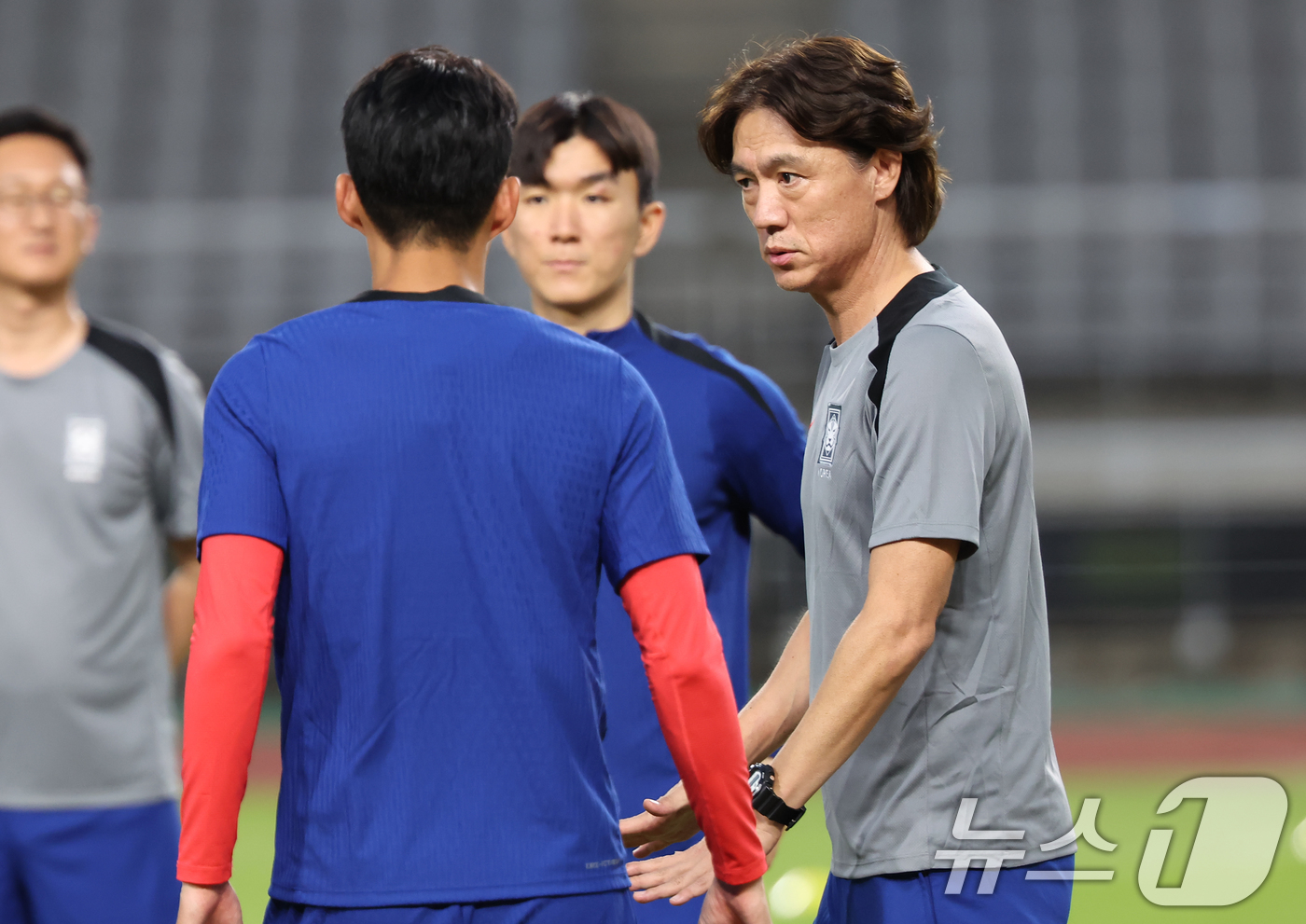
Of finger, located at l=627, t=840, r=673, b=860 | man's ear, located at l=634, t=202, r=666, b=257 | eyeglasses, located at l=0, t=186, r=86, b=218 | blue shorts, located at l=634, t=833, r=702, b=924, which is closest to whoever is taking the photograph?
finger, located at l=627, t=840, r=673, b=860

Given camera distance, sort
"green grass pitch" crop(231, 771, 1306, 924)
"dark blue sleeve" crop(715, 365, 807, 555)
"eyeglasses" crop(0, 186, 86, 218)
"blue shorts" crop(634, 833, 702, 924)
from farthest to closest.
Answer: "green grass pitch" crop(231, 771, 1306, 924) < "eyeglasses" crop(0, 186, 86, 218) < "dark blue sleeve" crop(715, 365, 807, 555) < "blue shorts" crop(634, 833, 702, 924)

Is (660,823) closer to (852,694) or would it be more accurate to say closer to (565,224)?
(852,694)

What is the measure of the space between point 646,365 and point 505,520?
61.6 inches

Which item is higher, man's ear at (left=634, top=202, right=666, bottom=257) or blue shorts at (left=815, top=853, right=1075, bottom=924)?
man's ear at (left=634, top=202, right=666, bottom=257)

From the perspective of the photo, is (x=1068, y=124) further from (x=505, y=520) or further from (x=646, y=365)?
(x=505, y=520)

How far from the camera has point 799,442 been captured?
12.0ft

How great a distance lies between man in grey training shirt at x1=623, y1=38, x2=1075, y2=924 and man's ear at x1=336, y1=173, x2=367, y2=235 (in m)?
0.71

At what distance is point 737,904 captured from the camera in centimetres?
236

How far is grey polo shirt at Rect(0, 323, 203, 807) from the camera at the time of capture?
4211 millimetres

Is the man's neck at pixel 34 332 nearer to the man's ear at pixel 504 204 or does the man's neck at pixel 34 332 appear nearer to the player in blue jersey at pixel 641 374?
the player in blue jersey at pixel 641 374

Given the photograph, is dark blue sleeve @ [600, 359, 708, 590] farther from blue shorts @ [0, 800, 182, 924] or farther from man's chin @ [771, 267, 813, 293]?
blue shorts @ [0, 800, 182, 924]

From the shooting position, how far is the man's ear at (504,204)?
241 cm

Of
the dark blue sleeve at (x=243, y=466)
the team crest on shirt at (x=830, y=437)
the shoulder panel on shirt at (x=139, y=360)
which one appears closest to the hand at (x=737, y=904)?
the team crest on shirt at (x=830, y=437)

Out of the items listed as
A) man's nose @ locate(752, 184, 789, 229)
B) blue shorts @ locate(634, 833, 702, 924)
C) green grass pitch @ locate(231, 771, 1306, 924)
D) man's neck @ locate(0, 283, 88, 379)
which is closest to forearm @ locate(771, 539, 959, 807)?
man's nose @ locate(752, 184, 789, 229)
